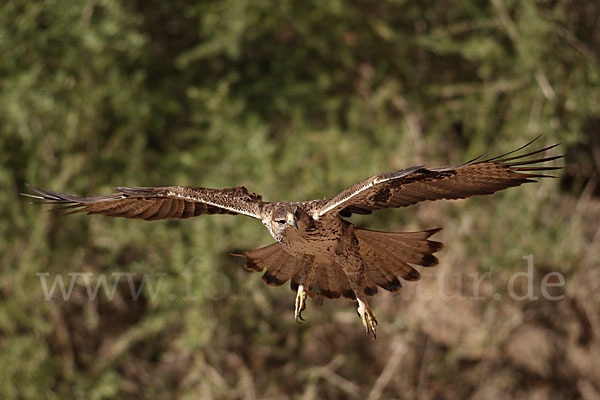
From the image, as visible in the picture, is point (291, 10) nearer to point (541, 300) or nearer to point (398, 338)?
point (398, 338)

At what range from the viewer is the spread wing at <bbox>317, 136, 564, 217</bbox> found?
1.61 metres

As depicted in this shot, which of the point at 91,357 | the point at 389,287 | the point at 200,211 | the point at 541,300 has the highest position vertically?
the point at 200,211

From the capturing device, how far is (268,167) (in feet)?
15.6

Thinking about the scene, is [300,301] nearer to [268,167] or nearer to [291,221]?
[291,221]

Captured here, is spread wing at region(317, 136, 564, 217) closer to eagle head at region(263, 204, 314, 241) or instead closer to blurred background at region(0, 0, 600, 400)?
eagle head at region(263, 204, 314, 241)

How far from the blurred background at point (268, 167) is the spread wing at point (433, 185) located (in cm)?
253

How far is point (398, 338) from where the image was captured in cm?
536

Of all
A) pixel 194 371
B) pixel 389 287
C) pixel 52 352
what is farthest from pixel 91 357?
pixel 389 287

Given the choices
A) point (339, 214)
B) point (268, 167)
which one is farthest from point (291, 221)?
point (268, 167)

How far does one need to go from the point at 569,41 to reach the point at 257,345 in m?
3.08

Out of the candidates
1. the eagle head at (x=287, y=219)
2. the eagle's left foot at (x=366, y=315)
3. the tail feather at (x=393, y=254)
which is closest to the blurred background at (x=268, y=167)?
the tail feather at (x=393, y=254)

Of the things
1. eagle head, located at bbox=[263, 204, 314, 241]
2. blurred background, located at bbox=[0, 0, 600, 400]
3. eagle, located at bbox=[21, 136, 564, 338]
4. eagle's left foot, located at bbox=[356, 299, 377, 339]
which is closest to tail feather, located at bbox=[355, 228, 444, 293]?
eagle, located at bbox=[21, 136, 564, 338]

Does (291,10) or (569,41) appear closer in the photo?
(569,41)

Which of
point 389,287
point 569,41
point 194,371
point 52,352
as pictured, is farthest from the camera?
point 52,352
